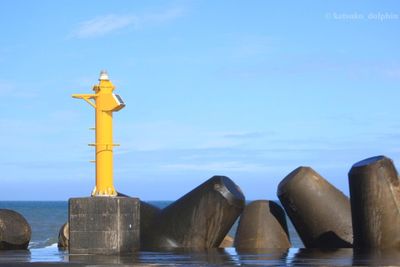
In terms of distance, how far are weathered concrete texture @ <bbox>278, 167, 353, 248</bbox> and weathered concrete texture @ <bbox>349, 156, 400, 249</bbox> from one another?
1.44 metres

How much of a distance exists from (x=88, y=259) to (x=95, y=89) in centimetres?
344

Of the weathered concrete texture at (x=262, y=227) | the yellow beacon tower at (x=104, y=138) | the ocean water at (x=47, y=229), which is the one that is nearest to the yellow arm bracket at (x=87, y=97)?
the yellow beacon tower at (x=104, y=138)

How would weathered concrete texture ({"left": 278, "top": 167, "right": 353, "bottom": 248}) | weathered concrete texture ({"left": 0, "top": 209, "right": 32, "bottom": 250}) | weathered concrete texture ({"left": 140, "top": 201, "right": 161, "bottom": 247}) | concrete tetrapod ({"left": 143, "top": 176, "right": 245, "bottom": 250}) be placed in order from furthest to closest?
1. weathered concrete texture ({"left": 0, "top": 209, "right": 32, "bottom": 250})
2. weathered concrete texture ({"left": 278, "top": 167, "right": 353, "bottom": 248})
3. weathered concrete texture ({"left": 140, "top": 201, "right": 161, "bottom": 247})
4. concrete tetrapod ({"left": 143, "top": 176, "right": 245, "bottom": 250})

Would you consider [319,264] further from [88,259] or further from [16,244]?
[16,244]

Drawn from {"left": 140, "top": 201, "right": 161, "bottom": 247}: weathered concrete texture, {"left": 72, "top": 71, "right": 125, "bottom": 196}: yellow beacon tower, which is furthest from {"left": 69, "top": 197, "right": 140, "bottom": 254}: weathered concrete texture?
{"left": 140, "top": 201, "right": 161, "bottom": 247}: weathered concrete texture

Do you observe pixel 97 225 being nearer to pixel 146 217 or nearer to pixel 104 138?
pixel 104 138

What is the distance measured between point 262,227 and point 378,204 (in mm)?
2779

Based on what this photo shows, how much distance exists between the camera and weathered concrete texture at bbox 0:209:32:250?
61.3 ft

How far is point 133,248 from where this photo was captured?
14375 mm

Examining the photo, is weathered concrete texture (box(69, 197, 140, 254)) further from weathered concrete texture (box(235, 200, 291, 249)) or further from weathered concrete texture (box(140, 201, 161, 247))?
weathered concrete texture (box(235, 200, 291, 249))

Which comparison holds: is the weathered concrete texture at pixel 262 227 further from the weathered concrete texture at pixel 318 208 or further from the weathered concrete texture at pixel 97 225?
the weathered concrete texture at pixel 97 225

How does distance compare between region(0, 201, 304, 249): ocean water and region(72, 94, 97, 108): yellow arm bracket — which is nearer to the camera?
region(72, 94, 97, 108): yellow arm bracket

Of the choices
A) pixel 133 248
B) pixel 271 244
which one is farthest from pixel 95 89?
pixel 271 244

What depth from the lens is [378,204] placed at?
15812 millimetres
